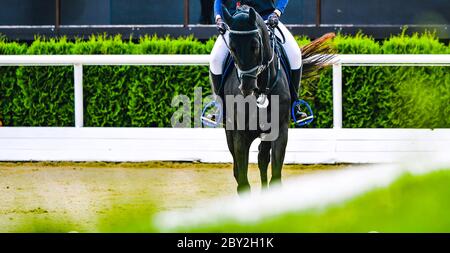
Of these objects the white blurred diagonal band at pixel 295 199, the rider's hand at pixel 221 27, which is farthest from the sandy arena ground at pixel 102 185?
the white blurred diagonal band at pixel 295 199

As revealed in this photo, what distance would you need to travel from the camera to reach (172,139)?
945 centimetres

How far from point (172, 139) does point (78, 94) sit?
1115mm

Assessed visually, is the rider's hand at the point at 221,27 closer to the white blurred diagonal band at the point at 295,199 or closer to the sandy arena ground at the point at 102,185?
the sandy arena ground at the point at 102,185

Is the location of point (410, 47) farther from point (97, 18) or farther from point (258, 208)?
point (258, 208)

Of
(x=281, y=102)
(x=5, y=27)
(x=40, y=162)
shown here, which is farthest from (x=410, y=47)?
(x=5, y=27)

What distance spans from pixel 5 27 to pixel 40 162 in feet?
12.8

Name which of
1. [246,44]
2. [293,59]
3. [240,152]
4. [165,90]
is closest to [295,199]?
[246,44]

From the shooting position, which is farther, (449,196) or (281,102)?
(281,102)

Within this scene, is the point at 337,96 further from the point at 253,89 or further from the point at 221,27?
the point at 221,27

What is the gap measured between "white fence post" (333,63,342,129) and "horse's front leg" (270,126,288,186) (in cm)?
368

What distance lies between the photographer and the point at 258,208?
1763 millimetres

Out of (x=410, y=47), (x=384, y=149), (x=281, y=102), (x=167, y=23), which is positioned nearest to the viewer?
(x=281, y=102)

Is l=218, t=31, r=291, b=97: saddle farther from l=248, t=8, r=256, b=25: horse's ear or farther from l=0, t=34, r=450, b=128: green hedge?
l=0, t=34, r=450, b=128: green hedge

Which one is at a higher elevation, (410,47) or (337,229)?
(410,47)
